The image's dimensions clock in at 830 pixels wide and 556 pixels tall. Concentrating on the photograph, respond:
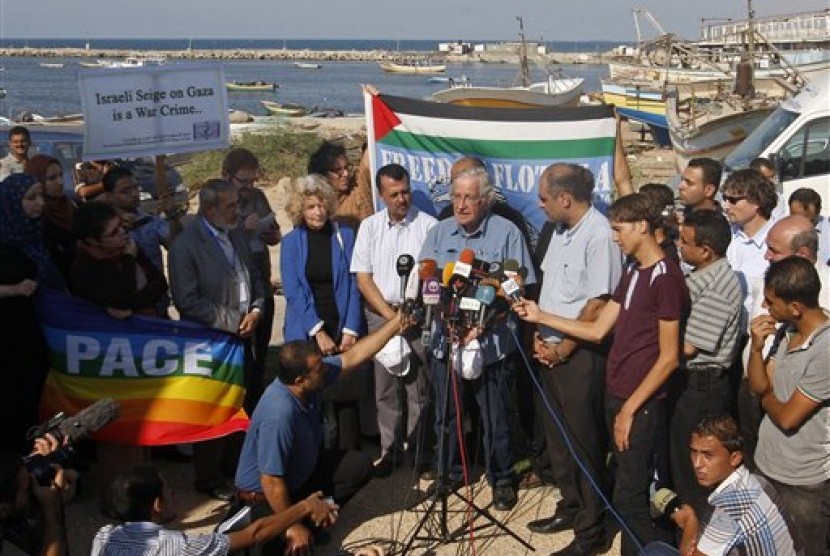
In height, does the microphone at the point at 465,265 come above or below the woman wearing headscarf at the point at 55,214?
below

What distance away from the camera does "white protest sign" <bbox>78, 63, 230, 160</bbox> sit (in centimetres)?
738

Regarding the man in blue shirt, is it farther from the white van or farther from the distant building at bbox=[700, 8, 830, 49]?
the distant building at bbox=[700, 8, 830, 49]

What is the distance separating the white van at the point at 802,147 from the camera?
38.7 feet

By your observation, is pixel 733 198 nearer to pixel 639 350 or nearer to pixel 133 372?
pixel 639 350

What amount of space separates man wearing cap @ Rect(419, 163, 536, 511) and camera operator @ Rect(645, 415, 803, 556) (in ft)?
5.60

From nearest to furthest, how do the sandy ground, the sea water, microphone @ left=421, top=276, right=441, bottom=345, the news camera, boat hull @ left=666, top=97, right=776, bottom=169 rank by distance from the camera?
the news camera
microphone @ left=421, top=276, right=441, bottom=345
the sandy ground
boat hull @ left=666, top=97, right=776, bottom=169
the sea water

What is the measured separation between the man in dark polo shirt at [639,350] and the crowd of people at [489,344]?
0.01m

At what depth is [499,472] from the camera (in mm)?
6117

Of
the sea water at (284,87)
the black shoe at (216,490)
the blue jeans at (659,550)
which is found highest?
the sea water at (284,87)

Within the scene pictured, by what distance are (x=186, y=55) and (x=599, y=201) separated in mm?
149833

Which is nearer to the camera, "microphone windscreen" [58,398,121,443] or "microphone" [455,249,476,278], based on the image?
"microphone windscreen" [58,398,121,443]

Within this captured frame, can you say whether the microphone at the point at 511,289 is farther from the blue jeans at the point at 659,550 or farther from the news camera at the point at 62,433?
the news camera at the point at 62,433

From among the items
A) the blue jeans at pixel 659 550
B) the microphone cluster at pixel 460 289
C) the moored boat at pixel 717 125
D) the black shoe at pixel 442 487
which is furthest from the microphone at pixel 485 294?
the moored boat at pixel 717 125

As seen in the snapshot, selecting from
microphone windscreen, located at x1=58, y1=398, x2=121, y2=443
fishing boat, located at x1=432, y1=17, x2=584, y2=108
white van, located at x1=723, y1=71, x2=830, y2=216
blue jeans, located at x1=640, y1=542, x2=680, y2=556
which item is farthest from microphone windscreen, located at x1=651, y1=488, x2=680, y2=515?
white van, located at x1=723, y1=71, x2=830, y2=216
